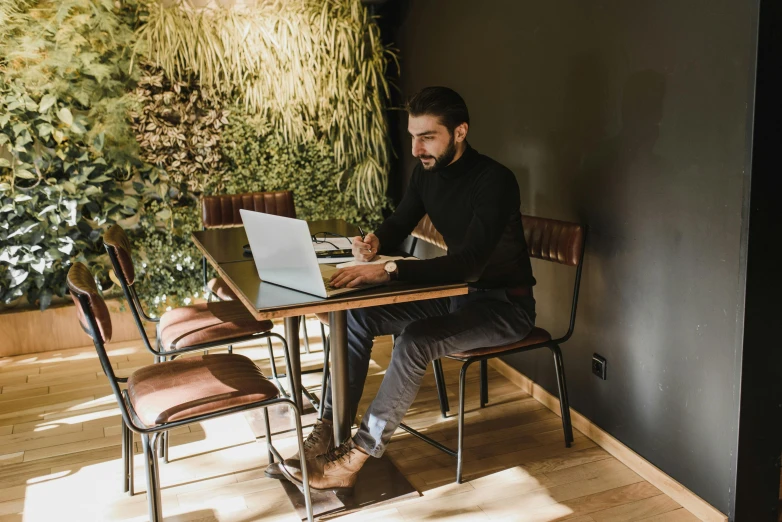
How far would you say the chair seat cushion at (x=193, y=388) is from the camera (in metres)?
2.04

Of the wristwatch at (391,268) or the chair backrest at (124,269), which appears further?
the chair backrest at (124,269)

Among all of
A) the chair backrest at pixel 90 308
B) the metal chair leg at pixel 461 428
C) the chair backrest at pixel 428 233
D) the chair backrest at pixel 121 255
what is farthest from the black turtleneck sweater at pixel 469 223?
the chair backrest at pixel 121 255

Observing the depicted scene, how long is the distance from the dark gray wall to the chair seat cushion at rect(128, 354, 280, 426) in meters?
1.40

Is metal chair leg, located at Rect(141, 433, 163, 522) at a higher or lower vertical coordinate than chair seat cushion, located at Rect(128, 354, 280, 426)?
lower

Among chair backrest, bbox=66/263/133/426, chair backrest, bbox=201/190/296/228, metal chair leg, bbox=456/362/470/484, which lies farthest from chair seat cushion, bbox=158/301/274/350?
chair backrest, bbox=201/190/296/228

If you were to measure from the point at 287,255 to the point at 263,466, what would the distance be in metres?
1.11

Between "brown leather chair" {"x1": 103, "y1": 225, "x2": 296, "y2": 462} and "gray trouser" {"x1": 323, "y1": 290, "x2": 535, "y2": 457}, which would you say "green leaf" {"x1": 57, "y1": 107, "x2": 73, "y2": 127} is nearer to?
"brown leather chair" {"x1": 103, "y1": 225, "x2": 296, "y2": 462}

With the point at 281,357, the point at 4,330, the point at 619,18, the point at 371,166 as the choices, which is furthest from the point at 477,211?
the point at 4,330

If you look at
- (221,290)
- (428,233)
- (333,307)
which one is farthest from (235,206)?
(333,307)

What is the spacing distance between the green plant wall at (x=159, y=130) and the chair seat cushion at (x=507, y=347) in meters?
2.35

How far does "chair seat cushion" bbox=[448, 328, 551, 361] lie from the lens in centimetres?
258

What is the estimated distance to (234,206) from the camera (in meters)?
3.89

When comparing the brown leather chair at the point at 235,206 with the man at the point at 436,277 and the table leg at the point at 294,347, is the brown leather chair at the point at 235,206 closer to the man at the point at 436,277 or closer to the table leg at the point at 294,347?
the table leg at the point at 294,347

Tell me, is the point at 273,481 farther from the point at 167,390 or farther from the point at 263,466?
the point at 167,390
